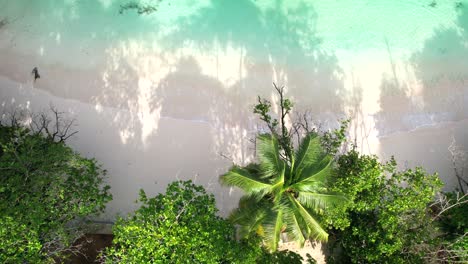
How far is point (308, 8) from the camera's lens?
62.7 feet

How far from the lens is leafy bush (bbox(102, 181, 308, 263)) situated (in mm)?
11875

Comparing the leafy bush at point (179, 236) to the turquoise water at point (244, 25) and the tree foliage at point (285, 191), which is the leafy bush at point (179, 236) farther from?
the turquoise water at point (244, 25)

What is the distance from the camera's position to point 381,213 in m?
13.7

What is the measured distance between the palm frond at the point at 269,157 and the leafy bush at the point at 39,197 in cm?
618

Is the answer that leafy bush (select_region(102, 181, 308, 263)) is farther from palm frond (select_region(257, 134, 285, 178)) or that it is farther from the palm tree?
palm frond (select_region(257, 134, 285, 178))

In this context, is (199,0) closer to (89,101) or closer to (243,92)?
(243,92)

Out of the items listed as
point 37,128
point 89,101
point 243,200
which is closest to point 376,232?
point 243,200

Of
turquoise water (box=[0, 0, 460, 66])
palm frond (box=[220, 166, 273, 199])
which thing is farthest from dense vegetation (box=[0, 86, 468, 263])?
turquoise water (box=[0, 0, 460, 66])

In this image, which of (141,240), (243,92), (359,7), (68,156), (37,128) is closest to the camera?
(141,240)

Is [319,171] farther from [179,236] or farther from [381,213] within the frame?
[179,236]

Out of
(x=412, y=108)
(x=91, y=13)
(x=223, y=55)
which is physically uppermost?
(x=91, y=13)

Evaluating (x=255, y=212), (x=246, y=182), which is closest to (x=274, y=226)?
(x=255, y=212)

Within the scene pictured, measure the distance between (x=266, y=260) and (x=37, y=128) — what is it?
11496mm

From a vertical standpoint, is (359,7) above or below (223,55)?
above
